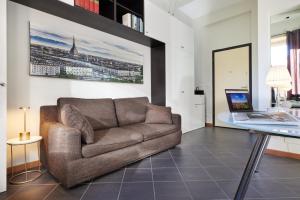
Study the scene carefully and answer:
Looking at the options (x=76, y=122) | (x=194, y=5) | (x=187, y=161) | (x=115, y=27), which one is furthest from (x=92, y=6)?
(x=194, y=5)

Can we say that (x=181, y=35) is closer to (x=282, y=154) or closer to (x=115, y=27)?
(x=115, y=27)

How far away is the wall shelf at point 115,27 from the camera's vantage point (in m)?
2.03

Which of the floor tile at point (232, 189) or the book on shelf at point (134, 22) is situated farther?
the book on shelf at point (134, 22)

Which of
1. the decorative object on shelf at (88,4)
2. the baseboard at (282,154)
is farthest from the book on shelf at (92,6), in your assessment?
the baseboard at (282,154)

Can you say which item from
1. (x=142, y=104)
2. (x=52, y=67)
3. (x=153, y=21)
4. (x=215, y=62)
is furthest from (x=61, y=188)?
(x=215, y=62)

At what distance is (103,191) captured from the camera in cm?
158

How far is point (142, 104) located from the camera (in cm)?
306

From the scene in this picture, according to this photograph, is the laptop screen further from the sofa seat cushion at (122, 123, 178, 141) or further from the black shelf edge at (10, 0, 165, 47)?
the black shelf edge at (10, 0, 165, 47)

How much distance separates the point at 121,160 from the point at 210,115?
11.1 feet

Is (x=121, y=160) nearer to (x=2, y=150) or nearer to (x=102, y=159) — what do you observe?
(x=102, y=159)

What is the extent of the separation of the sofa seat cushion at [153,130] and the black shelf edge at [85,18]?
60.8 inches

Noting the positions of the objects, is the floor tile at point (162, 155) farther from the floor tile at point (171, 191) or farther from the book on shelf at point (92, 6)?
the book on shelf at point (92, 6)

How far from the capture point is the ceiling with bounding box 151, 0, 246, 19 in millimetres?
3862

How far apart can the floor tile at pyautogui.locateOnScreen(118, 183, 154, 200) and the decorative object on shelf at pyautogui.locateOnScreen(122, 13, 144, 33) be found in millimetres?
2265
